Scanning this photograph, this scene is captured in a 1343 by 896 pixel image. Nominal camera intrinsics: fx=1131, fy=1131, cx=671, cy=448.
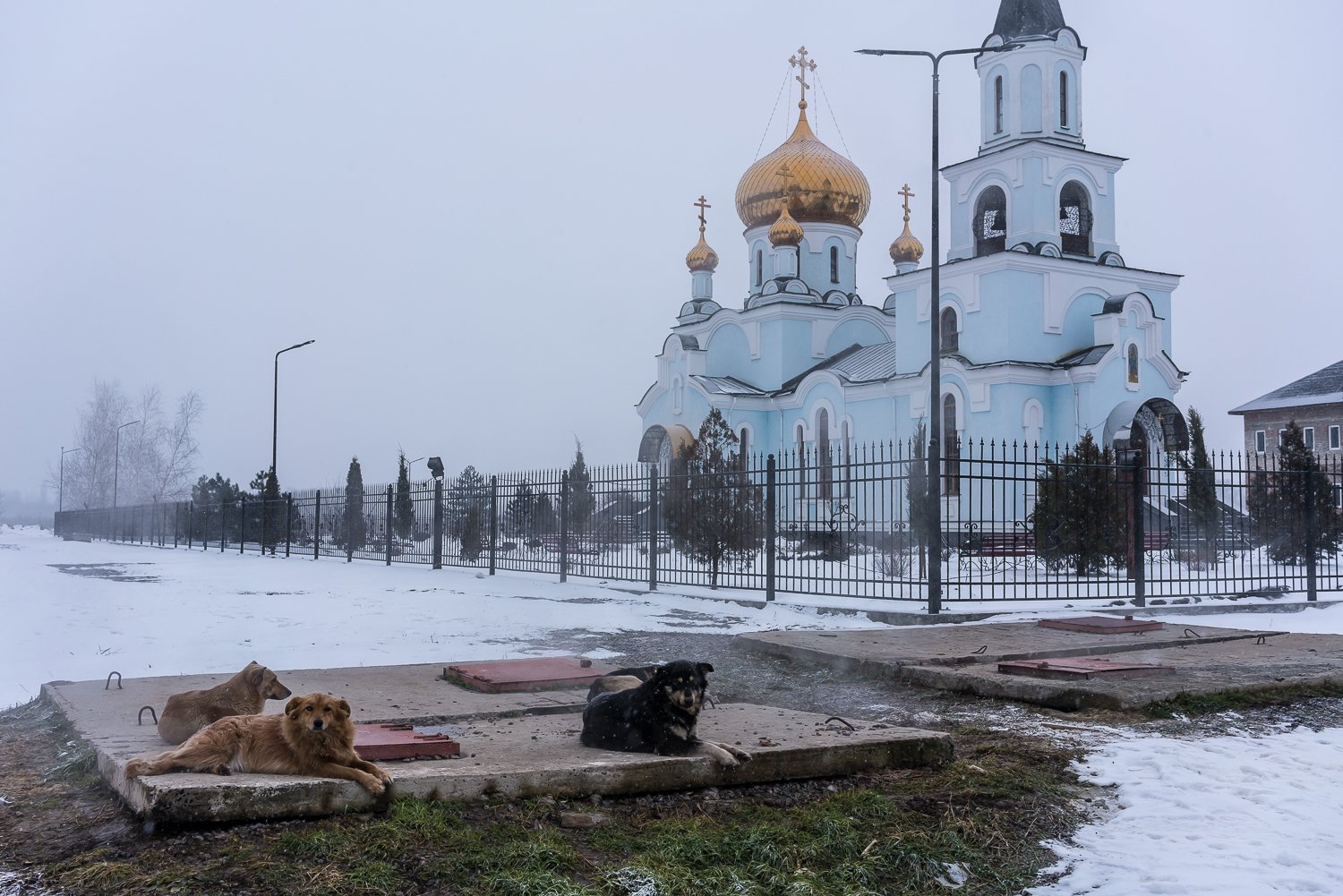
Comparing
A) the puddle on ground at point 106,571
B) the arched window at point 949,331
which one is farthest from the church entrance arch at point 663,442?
the puddle on ground at point 106,571

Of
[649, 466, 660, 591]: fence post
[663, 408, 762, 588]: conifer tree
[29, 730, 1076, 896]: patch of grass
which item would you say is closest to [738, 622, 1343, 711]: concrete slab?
[29, 730, 1076, 896]: patch of grass

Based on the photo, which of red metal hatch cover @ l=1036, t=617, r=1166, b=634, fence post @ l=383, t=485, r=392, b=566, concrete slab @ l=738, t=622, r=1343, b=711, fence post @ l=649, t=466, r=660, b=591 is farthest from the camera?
fence post @ l=383, t=485, r=392, b=566

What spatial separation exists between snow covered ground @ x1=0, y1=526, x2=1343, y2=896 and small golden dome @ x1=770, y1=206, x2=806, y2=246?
926 inches

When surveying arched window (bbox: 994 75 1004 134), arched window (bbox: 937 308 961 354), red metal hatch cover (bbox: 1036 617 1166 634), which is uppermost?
arched window (bbox: 994 75 1004 134)

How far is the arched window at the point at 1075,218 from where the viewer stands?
114 ft

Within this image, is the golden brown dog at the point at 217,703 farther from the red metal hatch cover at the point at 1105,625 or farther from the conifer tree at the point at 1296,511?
the conifer tree at the point at 1296,511

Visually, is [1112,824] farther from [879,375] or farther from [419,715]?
[879,375]

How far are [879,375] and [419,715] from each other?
3336 cm

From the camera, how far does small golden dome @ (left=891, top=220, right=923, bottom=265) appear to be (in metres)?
44.9

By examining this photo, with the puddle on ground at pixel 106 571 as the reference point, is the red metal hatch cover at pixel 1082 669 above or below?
above

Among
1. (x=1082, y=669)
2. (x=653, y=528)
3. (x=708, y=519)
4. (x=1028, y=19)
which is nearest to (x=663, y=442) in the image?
(x=1028, y=19)

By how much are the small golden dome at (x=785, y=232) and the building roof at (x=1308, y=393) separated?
30.1 meters

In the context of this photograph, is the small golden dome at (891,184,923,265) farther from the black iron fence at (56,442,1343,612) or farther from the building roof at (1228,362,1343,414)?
the building roof at (1228,362,1343,414)

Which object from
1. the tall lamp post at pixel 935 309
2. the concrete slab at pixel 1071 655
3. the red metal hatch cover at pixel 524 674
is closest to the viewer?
the red metal hatch cover at pixel 524 674
